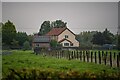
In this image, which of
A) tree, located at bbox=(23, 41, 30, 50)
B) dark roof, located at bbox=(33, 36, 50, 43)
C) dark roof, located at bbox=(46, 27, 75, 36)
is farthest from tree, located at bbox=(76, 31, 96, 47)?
tree, located at bbox=(23, 41, 30, 50)

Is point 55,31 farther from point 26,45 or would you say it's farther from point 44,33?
point 26,45

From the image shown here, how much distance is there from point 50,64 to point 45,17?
42.1 inches

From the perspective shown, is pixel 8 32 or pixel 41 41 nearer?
pixel 8 32

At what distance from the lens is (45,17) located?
6.56 metres

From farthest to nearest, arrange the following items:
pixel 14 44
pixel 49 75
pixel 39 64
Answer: pixel 14 44, pixel 39 64, pixel 49 75

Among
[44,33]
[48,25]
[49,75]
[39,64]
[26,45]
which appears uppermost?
[48,25]

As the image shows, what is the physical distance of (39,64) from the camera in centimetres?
630

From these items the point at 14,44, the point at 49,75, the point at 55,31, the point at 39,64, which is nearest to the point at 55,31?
the point at 55,31

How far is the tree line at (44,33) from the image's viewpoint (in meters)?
6.38

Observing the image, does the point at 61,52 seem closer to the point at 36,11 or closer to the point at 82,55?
the point at 82,55

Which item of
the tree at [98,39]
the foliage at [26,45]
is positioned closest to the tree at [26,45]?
the foliage at [26,45]

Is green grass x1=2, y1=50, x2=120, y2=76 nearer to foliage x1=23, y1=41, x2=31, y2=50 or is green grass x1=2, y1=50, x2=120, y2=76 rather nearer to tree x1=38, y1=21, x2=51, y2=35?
foliage x1=23, y1=41, x2=31, y2=50

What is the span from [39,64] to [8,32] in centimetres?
97

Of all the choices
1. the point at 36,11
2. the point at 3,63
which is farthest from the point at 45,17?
the point at 3,63
